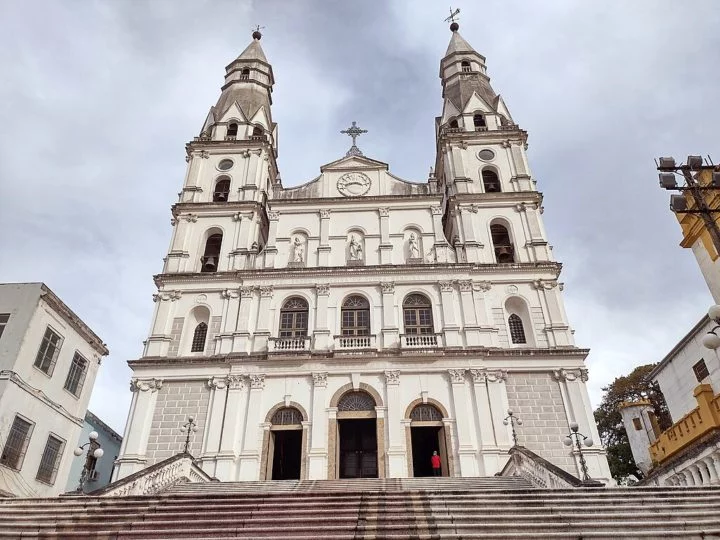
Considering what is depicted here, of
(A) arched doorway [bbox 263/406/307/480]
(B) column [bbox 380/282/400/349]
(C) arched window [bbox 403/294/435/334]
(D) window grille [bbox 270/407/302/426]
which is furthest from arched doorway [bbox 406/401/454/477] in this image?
(D) window grille [bbox 270/407/302/426]

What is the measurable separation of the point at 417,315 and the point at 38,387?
564 inches

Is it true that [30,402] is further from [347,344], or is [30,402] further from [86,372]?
[347,344]

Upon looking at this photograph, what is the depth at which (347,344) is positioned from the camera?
21.8 meters

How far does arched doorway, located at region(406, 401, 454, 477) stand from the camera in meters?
19.6

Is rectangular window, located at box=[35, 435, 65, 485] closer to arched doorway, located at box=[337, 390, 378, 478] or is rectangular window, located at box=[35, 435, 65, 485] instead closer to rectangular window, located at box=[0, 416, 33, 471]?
rectangular window, located at box=[0, 416, 33, 471]

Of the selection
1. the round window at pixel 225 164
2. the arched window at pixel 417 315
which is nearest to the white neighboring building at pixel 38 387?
the round window at pixel 225 164

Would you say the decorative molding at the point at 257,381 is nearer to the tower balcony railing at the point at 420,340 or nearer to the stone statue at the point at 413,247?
the tower balcony railing at the point at 420,340

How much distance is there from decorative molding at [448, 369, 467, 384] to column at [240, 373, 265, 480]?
748 centimetres

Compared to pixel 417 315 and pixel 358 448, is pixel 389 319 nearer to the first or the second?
pixel 417 315

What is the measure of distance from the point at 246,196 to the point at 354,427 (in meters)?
13.0

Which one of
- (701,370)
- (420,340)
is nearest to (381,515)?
(420,340)

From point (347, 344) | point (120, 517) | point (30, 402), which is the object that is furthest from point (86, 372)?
point (120, 517)

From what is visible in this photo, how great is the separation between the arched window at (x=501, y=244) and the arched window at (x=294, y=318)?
960 cm

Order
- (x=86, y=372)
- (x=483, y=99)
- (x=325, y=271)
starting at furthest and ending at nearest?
(x=483, y=99) < (x=325, y=271) < (x=86, y=372)
